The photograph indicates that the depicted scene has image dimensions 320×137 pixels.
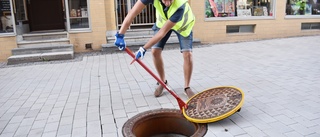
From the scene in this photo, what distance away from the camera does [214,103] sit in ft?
12.1

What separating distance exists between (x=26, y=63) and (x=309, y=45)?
795cm

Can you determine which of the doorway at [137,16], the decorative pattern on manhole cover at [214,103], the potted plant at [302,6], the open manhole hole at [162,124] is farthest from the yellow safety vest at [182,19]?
the potted plant at [302,6]

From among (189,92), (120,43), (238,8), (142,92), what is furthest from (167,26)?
(238,8)

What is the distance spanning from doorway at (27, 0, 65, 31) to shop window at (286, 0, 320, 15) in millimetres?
7988

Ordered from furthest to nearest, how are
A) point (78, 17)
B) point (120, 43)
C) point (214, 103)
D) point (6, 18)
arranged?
point (78, 17), point (6, 18), point (214, 103), point (120, 43)

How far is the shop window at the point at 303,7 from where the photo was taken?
10227mm

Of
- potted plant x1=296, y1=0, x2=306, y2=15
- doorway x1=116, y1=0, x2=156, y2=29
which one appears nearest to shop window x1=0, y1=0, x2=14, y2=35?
doorway x1=116, y1=0, x2=156, y2=29

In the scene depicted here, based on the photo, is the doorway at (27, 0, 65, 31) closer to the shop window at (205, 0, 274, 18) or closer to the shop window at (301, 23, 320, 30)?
the shop window at (205, 0, 274, 18)

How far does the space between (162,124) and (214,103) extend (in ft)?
2.37

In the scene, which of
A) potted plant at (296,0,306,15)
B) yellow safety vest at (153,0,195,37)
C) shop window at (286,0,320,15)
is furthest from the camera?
potted plant at (296,0,306,15)

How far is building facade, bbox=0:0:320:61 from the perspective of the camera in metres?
8.51

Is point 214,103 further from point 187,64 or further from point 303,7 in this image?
point 303,7

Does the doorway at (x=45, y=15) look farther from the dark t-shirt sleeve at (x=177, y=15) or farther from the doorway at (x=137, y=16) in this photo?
the dark t-shirt sleeve at (x=177, y=15)

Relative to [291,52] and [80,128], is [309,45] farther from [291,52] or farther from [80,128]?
[80,128]
